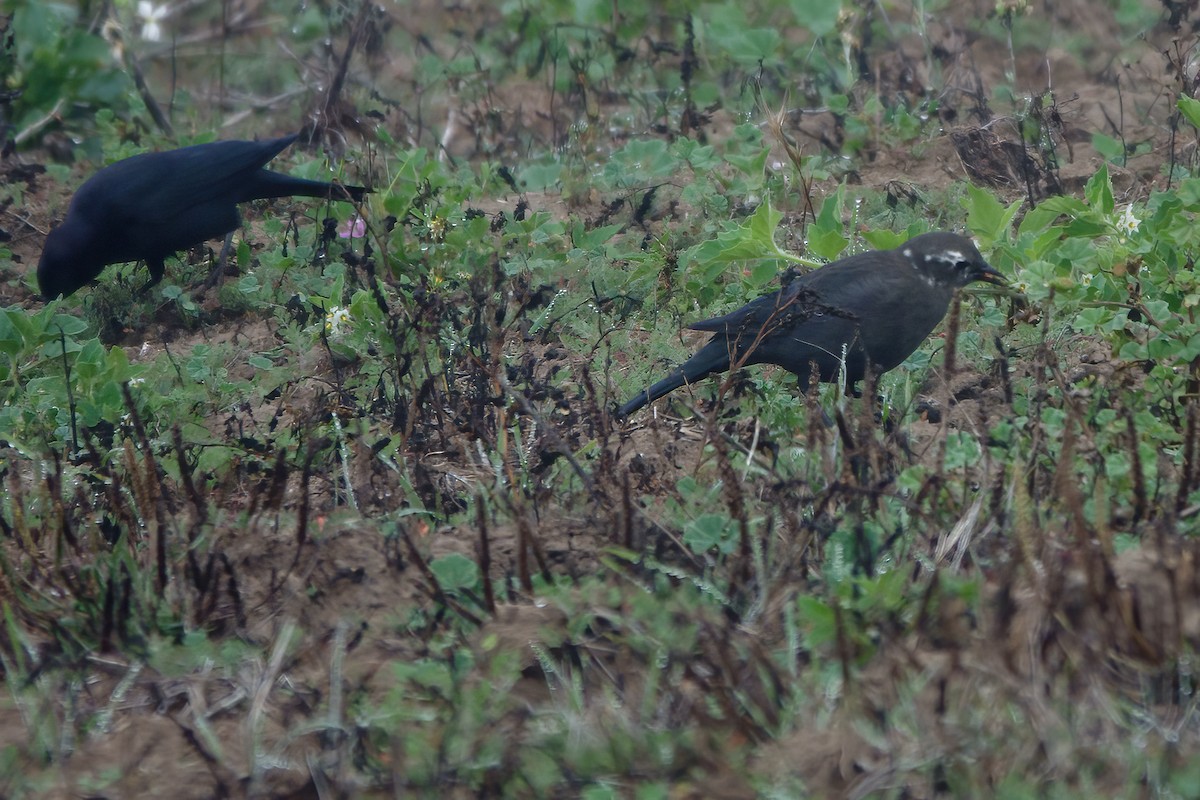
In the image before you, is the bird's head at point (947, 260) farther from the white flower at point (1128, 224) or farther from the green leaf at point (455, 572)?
the green leaf at point (455, 572)

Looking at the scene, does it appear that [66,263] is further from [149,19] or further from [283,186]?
[149,19]

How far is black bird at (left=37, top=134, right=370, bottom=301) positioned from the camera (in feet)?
18.8

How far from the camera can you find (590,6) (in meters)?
7.68

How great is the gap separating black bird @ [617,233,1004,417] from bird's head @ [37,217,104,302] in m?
2.54

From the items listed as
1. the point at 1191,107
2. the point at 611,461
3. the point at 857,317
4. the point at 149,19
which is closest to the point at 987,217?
the point at 1191,107

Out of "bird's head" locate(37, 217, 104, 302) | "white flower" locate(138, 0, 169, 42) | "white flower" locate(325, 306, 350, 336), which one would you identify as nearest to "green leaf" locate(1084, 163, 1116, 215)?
"white flower" locate(325, 306, 350, 336)

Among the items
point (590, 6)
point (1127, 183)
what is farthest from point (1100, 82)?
point (590, 6)

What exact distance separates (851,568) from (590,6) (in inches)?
213

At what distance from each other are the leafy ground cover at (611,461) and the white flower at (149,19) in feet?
3.87

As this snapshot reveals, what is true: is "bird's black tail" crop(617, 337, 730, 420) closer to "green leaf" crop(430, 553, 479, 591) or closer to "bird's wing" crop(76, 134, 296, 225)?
"green leaf" crop(430, 553, 479, 591)

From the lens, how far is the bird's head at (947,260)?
4.65 metres

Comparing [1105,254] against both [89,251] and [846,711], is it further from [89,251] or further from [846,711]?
[89,251]

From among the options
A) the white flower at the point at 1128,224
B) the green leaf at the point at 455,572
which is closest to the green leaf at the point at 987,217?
the white flower at the point at 1128,224

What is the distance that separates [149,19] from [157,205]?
3.08 metres
